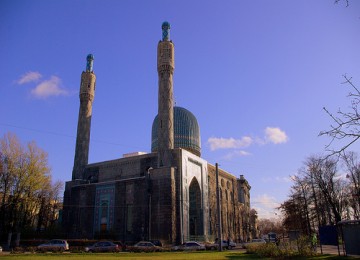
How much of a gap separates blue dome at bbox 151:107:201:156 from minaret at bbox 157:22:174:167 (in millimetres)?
7828

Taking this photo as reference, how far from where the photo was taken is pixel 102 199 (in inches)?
1663

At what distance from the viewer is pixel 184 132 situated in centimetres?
5112

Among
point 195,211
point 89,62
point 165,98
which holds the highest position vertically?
point 89,62

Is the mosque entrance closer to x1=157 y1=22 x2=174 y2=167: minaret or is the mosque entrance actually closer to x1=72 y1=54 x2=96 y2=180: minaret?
x1=157 y1=22 x2=174 y2=167: minaret

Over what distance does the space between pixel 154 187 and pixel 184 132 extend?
48.4ft

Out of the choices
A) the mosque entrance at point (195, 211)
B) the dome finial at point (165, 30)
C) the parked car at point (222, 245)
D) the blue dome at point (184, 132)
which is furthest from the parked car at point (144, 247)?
the dome finial at point (165, 30)

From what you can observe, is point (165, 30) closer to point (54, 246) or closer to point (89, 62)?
point (89, 62)

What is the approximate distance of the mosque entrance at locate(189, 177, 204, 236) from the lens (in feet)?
140

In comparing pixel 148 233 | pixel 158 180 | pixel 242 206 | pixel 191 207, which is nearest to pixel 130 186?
pixel 158 180

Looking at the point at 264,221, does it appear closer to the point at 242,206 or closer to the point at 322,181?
the point at 242,206

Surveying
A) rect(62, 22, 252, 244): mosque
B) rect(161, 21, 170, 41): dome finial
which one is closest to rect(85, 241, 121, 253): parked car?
rect(62, 22, 252, 244): mosque

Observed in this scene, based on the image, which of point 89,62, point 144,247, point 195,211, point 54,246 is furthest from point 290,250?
point 89,62

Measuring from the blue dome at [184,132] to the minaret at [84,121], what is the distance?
1009 cm

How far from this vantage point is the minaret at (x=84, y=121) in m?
46.8
